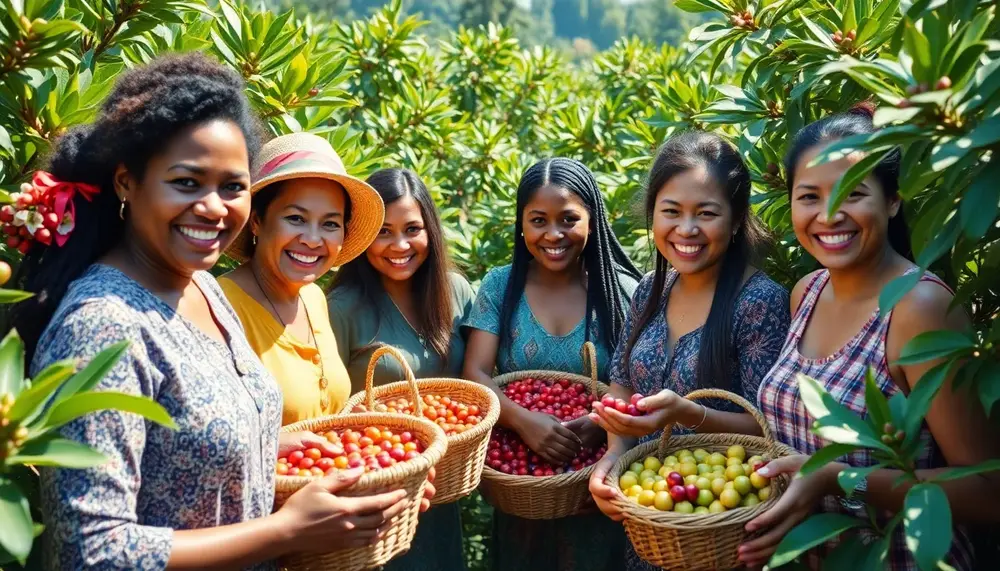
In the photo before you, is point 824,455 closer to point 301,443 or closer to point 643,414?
point 643,414

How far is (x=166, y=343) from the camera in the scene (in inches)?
73.9

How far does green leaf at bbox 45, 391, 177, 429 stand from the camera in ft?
4.55

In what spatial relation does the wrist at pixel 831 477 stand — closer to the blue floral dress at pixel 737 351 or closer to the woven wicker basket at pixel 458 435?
the blue floral dress at pixel 737 351

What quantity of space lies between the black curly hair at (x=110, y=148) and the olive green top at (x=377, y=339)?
1.51 meters

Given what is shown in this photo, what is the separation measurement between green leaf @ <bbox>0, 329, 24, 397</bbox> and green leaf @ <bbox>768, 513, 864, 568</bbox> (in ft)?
4.67

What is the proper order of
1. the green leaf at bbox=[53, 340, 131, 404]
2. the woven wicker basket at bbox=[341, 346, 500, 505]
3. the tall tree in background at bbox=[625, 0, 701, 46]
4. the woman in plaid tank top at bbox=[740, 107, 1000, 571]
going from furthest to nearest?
the tall tree in background at bbox=[625, 0, 701, 46] → the woven wicker basket at bbox=[341, 346, 500, 505] → the woman in plaid tank top at bbox=[740, 107, 1000, 571] → the green leaf at bbox=[53, 340, 131, 404]

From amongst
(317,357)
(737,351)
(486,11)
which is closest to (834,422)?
(737,351)

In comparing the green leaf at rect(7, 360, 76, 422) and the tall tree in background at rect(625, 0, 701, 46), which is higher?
the tall tree in background at rect(625, 0, 701, 46)

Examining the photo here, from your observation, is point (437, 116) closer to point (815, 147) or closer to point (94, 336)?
point (815, 147)

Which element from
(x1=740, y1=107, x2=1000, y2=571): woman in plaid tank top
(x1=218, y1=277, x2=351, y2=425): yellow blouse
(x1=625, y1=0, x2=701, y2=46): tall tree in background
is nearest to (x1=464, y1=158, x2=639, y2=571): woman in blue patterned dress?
(x1=218, y1=277, x2=351, y2=425): yellow blouse

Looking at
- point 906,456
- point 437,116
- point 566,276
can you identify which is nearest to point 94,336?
point 906,456

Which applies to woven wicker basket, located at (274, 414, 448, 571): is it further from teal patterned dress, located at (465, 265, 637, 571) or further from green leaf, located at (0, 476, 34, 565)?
teal patterned dress, located at (465, 265, 637, 571)

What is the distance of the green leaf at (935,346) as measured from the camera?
5.62 feet

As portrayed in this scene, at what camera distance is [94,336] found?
5.74 ft
